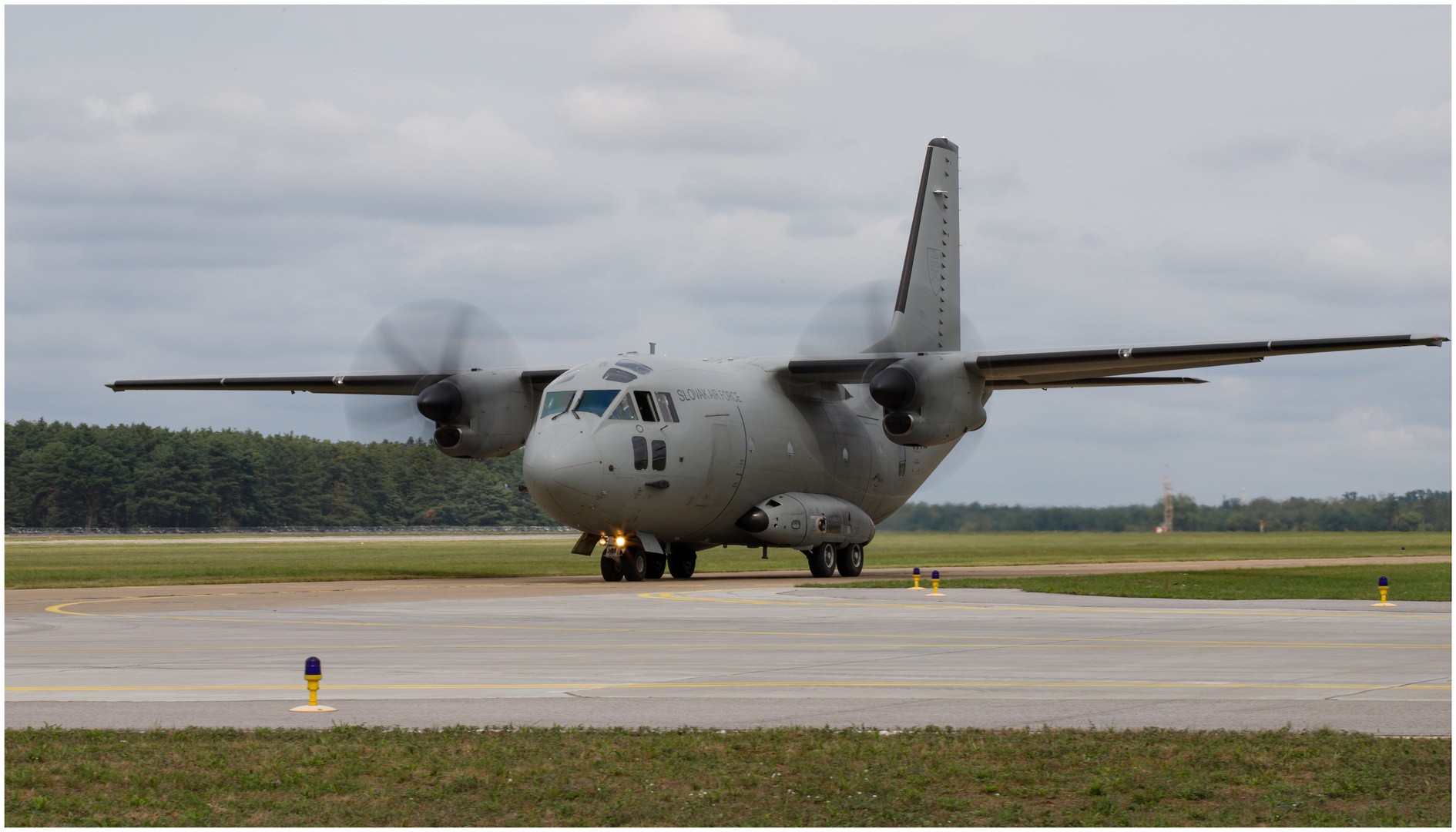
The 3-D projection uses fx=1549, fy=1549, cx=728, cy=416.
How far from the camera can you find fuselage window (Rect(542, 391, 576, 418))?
31.8 metres

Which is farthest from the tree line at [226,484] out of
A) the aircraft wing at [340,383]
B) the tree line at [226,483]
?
the aircraft wing at [340,383]

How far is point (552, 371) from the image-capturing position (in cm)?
3734

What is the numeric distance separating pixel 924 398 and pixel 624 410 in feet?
21.0

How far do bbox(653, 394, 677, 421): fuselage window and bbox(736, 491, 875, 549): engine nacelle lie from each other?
12.7 feet

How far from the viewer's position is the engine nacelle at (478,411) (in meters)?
36.6

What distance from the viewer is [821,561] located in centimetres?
3697

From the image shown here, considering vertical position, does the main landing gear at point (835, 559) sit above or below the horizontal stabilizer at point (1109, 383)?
below

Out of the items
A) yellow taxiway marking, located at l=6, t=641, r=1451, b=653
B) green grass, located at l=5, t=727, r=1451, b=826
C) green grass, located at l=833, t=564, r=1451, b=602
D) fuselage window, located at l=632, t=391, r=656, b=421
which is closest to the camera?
green grass, located at l=5, t=727, r=1451, b=826

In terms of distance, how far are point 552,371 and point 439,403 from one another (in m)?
2.80

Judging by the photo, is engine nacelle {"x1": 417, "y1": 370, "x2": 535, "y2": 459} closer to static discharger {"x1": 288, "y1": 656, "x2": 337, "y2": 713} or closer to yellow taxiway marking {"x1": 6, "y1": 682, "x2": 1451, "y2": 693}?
yellow taxiway marking {"x1": 6, "y1": 682, "x2": 1451, "y2": 693}

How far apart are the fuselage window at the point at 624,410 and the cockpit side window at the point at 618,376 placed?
1.47ft

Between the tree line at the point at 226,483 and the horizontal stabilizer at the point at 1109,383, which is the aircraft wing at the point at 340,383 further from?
the tree line at the point at 226,483

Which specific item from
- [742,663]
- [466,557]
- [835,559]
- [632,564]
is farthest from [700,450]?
[466,557]

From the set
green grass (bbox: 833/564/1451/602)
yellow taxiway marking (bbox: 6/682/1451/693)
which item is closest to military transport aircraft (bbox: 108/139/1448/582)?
green grass (bbox: 833/564/1451/602)
